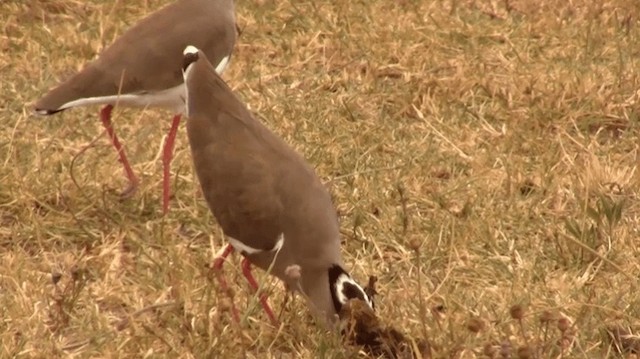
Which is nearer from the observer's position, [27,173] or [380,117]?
[27,173]

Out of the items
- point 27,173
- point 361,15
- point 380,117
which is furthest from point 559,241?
point 361,15

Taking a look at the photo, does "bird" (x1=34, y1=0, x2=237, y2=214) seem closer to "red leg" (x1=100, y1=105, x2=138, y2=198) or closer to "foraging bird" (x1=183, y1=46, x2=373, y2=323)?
"red leg" (x1=100, y1=105, x2=138, y2=198)

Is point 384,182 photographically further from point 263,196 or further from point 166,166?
point 263,196

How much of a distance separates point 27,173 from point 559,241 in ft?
7.61

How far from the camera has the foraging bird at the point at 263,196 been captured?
503 cm

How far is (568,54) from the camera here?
8.30m

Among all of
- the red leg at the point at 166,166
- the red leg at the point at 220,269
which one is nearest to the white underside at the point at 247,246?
the red leg at the point at 220,269

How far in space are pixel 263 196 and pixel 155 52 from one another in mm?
1484

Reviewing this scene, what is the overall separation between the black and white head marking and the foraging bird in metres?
0.09

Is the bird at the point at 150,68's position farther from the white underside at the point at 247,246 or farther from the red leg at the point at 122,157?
the white underside at the point at 247,246

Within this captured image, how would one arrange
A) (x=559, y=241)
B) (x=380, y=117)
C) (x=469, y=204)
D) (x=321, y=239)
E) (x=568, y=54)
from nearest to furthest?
(x=321, y=239), (x=559, y=241), (x=469, y=204), (x=380, y=117), (x=568, y=54)

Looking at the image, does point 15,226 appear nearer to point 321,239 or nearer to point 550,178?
point 321,239

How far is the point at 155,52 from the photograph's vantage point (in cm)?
630

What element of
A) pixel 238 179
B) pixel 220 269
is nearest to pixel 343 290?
pixel 238 179
